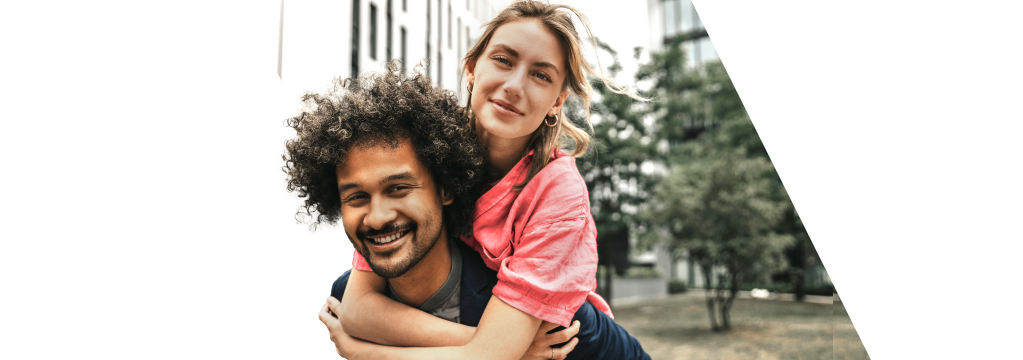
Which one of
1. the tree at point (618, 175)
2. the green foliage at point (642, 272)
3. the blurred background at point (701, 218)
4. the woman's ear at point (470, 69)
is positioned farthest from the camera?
the green foliage at point (642, 272)

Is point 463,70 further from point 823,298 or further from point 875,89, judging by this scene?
point 823,298

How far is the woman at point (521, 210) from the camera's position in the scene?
208 centimetres

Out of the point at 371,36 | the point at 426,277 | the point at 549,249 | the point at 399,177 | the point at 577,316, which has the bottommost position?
the point at 577,316

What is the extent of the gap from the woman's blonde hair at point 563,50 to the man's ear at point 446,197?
0.80 ft

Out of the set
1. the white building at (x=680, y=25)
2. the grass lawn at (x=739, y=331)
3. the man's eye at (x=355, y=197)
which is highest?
the white building at (x=680, y=25)

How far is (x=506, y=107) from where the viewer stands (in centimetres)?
217

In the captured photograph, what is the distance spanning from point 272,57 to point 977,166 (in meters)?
2.88

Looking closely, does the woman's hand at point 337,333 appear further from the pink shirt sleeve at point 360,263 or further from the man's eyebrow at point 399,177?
the man's eyebrow at point 399,177

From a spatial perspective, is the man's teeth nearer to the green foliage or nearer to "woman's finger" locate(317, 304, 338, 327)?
"woman's finger" locate(317, 304, 338, 327)

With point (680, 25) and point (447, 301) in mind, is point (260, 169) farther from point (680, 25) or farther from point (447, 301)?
point (680, 25)

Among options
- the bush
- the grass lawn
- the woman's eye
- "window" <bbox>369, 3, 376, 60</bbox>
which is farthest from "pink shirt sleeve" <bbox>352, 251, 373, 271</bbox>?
the bush

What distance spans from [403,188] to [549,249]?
52cm

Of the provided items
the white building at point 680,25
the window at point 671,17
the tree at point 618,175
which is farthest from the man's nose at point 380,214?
the window at point 671,17

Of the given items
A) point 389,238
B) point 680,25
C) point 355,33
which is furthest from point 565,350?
point 680,25
